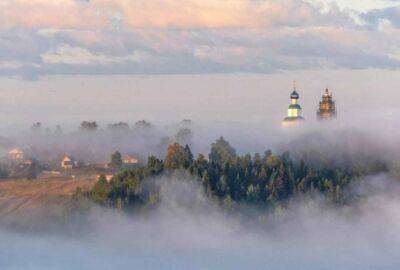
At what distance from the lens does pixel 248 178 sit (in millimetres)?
131250

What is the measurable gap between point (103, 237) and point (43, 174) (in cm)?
3382

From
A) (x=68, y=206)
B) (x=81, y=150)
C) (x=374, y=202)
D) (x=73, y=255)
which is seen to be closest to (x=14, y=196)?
(x=68, y=206)

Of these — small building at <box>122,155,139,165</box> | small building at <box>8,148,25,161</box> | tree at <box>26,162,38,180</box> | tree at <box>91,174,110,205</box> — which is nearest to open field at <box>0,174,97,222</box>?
tree at <box>26,162,38,180</box>

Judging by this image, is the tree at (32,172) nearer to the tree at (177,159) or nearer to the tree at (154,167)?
the tree at (177,159)

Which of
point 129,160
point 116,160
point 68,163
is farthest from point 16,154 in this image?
point 116,160

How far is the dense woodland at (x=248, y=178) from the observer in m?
126

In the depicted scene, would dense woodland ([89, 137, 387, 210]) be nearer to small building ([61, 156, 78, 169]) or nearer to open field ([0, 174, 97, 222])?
open field ([0, 174, 97, 222])

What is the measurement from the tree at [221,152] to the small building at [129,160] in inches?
546

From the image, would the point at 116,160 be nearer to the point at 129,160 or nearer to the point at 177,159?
the point at 129,160

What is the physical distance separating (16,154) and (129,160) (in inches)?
704

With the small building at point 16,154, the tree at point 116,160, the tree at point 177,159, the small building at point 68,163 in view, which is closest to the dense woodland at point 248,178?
the tree at point 177,159

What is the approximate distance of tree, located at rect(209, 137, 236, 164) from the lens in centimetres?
14448

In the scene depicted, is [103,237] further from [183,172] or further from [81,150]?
[81,150]

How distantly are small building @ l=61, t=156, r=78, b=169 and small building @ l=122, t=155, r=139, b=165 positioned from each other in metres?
5.64
